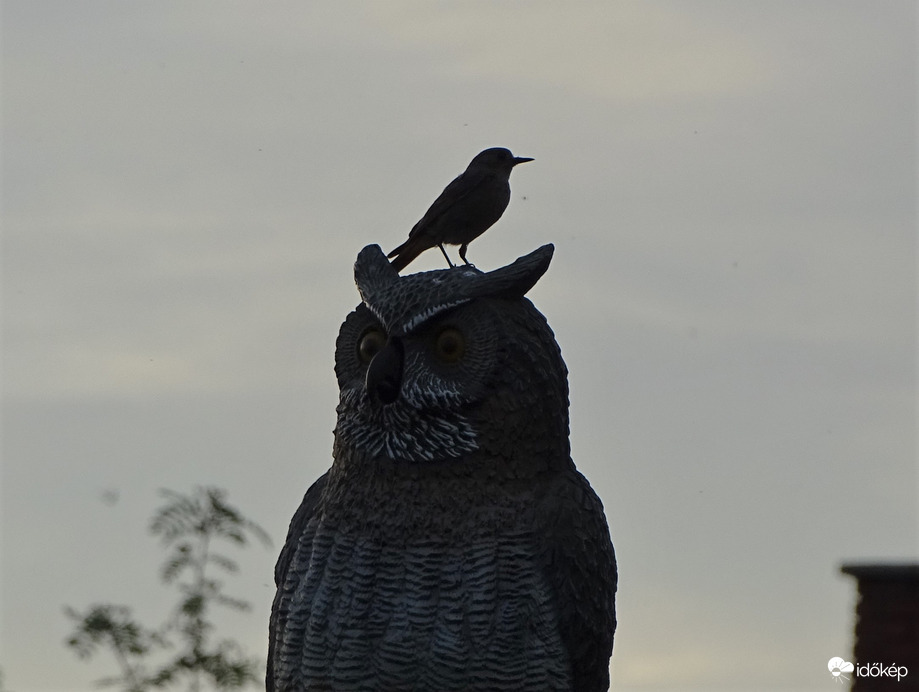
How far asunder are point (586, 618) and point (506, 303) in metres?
1.35

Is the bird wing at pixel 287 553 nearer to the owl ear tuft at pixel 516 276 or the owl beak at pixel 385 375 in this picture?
the owl beak at pixel 385 375

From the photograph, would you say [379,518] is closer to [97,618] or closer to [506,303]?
[506,303]

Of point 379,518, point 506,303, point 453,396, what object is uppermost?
point 506,303

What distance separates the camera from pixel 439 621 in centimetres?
694

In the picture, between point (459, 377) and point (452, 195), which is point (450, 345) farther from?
point (452, 195)

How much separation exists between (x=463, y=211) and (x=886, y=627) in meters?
3.25

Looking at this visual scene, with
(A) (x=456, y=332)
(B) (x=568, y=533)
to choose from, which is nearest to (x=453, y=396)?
(A) (x=456, y=332)

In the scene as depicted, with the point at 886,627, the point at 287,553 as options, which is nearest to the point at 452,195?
the point at 287,553

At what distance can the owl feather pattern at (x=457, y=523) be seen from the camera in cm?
694

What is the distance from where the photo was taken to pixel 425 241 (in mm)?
8477

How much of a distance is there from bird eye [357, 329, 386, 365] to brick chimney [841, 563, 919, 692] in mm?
3307

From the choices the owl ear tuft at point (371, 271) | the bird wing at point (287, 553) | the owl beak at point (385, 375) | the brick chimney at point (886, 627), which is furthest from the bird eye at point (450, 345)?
the brick chimney at point (886, 627)

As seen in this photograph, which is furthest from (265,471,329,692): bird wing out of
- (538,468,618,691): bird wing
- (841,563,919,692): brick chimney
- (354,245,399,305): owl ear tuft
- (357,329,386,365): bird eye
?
(841,563,919,692): brick chimney

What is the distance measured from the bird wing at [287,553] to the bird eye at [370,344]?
638 millimetres
